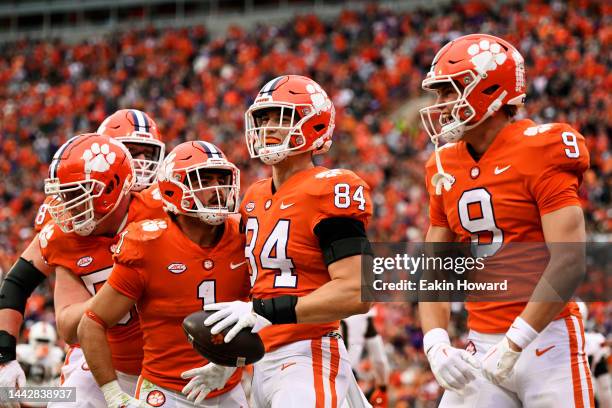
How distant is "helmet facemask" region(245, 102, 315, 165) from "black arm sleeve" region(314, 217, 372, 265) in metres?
0.44

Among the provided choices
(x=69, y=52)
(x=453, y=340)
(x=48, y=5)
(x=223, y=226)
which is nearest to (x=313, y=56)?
(x=69, y=52)

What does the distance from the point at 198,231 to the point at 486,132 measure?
4.40ft

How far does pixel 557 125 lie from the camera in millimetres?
3732

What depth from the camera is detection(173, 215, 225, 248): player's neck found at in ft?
13.9

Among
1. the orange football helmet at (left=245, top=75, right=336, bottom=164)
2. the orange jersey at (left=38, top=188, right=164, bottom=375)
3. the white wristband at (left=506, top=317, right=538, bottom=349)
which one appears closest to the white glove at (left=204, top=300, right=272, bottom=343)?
the orange football helmet at (left=245, top=75, right=336, bottom=164)

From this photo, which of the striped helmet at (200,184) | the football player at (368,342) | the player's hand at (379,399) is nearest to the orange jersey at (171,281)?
the striped helmet at (200,184)

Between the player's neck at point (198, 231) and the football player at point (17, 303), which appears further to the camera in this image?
the football player at point (17, 303)

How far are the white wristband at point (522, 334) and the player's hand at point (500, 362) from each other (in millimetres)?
30

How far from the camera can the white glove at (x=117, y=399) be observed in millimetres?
4039

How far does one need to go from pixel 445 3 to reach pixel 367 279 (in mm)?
18441

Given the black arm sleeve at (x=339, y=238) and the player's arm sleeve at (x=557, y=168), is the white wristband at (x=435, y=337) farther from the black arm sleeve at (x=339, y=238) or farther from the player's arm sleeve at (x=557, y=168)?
the player's arm sleeve at (x=557, y=168)

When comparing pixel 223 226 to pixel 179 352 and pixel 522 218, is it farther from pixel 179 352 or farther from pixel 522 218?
pixel 522 218

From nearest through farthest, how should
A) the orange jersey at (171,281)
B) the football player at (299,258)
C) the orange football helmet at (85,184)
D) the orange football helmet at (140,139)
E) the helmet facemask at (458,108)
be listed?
the football player at (299,258) < the helmet facemask at (458,108) < the orange jersey at (171,281) < the orange football helmet at (85,184) < the orange football helmet at (140,139)

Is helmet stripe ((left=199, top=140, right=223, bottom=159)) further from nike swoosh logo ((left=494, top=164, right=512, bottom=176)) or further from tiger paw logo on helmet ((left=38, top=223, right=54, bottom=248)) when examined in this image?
nike swoosh logo ((left=494, top=164, right=512, bottom=176))
